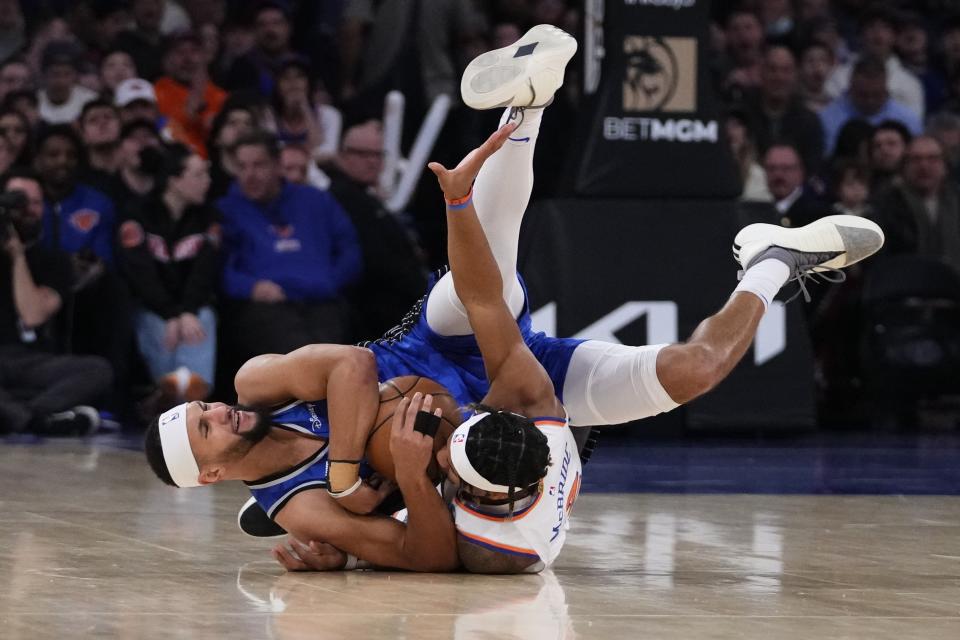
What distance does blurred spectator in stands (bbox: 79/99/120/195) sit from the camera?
26.8ft

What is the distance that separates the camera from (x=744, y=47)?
10297mm

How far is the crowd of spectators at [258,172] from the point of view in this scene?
7840 millimetres

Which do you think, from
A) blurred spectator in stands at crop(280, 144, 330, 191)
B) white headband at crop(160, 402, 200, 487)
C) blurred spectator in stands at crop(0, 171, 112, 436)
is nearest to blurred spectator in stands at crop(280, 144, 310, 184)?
blurred spectator in stands at crop(280, 144, 330, 191)

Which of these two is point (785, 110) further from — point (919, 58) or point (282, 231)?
point (282, 231)

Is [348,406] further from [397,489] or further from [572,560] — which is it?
[572,560]

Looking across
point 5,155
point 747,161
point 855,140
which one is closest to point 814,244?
point 747,161

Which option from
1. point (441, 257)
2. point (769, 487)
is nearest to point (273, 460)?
point (769, 487)

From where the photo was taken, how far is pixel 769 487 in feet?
19.7

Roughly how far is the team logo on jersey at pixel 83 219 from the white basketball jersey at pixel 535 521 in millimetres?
4588

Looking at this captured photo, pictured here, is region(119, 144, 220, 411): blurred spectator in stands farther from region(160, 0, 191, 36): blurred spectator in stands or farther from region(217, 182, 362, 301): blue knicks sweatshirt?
region(160, 0, 191, 36): blurred spectator in stands

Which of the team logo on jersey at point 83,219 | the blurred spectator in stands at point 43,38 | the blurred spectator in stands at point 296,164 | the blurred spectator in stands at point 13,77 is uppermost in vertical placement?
the blurred spectator in stands at point 43,38

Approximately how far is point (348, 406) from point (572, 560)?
0.77 meters

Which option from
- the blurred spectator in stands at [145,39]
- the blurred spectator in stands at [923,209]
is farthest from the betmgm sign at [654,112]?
the blurred spectator in stands at [145,39]

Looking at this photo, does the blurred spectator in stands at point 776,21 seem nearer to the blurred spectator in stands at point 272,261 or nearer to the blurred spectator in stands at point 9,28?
the blurred spectator in stands at point 272,261
